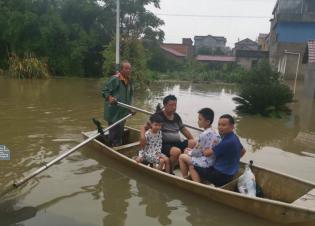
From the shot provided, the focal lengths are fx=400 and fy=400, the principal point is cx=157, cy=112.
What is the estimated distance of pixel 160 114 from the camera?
20.1ft

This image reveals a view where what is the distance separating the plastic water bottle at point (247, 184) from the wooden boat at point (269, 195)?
0.10 metres

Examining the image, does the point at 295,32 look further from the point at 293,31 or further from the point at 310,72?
the point at 310,72

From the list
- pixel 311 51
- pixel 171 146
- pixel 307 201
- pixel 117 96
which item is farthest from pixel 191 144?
pixel 311 51

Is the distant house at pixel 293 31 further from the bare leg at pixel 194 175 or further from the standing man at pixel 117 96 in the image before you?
the bare leg at pixel 194 175

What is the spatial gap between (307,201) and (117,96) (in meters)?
3.76

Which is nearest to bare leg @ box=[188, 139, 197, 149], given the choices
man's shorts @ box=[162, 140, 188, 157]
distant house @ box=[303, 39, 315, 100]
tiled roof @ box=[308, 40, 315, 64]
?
man's shorts @ box=[162, 140, 188, 157]

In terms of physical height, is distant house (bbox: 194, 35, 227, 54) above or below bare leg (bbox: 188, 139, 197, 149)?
above

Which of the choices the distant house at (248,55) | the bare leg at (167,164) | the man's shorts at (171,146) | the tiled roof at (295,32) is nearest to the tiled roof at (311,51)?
the distant house at (248,55)

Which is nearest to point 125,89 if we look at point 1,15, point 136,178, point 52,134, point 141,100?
point 136,178

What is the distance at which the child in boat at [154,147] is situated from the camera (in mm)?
5938

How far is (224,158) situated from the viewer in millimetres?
5133

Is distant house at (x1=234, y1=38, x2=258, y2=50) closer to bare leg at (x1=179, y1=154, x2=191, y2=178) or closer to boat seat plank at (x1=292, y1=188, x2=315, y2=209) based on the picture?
bare leg at (x1=179, y1=154, x2=191, y2=178)

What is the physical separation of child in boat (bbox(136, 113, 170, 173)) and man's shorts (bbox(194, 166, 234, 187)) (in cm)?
72

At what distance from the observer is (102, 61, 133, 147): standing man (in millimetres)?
6984
